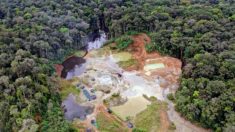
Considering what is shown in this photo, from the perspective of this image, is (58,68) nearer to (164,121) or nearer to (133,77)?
(133,77)

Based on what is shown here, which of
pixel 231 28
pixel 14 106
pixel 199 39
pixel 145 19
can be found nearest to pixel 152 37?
pixel 145 19

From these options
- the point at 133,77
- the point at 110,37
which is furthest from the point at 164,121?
the point at 110,37

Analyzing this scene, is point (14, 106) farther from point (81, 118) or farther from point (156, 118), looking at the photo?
point (156, 118)

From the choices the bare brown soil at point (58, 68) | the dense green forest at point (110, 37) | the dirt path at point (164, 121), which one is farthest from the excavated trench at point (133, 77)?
the dense green forest at point (110, 37)

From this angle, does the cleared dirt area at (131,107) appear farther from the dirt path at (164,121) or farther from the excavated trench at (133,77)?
the dirt path at (164,121)

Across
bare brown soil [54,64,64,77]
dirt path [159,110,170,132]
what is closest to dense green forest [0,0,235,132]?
bare brown soil [54,64,64,77]

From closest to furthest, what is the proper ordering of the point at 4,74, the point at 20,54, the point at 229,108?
the point at 229,108 → the point at 4,74 → the point at 20,54

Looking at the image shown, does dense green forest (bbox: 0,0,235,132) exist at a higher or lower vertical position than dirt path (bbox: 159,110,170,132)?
higher

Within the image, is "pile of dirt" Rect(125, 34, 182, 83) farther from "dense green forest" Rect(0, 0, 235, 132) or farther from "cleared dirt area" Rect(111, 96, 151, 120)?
"cleared dirt area" Rect(111, 96, 151, 120)
